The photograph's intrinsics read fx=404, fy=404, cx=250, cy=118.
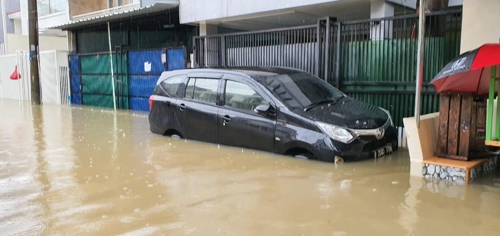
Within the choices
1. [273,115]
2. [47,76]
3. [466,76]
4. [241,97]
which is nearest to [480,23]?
[466,76]

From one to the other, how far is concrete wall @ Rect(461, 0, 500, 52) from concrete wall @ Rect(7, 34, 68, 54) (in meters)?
23.6

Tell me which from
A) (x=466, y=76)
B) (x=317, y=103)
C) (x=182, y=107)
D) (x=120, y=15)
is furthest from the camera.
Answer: (x=120, y=15)

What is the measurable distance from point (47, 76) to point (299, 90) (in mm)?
15376

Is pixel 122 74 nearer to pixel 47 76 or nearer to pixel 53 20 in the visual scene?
pixel 47 76

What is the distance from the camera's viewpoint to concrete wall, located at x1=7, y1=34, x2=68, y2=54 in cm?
2389

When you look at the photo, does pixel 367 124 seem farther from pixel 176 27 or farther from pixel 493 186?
pixel 176 27

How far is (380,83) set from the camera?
314 inches

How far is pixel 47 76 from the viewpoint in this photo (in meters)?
18.4

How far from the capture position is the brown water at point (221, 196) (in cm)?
380

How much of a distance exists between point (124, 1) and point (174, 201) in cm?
1301

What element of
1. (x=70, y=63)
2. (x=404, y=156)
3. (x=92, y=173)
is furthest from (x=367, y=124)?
(x=70, y=63)

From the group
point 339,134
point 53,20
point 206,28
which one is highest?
point 53,20

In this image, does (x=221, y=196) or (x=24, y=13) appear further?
(x=24, y=13)

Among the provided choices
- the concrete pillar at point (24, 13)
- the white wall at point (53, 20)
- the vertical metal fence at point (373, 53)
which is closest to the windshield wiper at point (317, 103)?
the vertical metal fence at point (373, 53)
